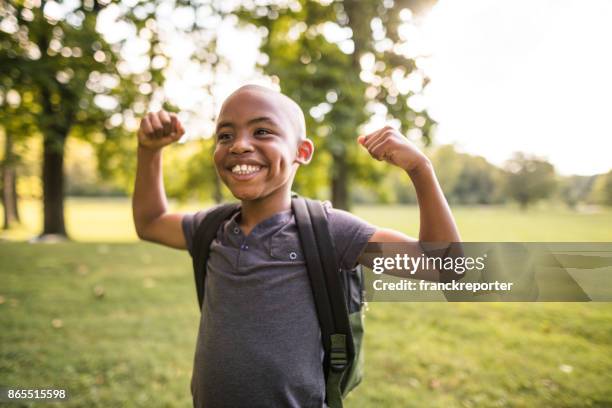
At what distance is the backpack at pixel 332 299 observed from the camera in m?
1.57

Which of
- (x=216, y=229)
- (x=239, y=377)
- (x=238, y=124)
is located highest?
(x=238, y=124)

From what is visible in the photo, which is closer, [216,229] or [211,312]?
[211,312]

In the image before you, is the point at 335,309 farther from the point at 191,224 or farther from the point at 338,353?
the point at 191,224

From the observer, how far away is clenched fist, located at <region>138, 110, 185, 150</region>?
1.90 metres

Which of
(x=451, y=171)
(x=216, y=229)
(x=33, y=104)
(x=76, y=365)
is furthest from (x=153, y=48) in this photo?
(x=451, y=171)

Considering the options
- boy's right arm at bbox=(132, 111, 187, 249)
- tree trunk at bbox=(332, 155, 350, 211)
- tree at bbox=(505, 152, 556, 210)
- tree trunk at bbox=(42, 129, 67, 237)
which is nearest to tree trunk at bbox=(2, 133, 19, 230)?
tree trunk at bbox=(42, 129, 67, 237)

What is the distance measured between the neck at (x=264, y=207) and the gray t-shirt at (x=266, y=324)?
43 millimetres

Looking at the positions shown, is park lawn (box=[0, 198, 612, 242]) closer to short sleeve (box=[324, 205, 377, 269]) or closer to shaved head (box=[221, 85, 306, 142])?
short sleeve (box=[324, 205, 377, 269])

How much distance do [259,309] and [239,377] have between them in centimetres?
26

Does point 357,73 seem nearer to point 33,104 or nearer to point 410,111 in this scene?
point 410,111

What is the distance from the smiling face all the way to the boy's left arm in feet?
1.24

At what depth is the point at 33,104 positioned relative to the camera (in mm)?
9867

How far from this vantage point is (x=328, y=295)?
1.57 meters

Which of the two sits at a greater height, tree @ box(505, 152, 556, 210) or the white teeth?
the white teeth
